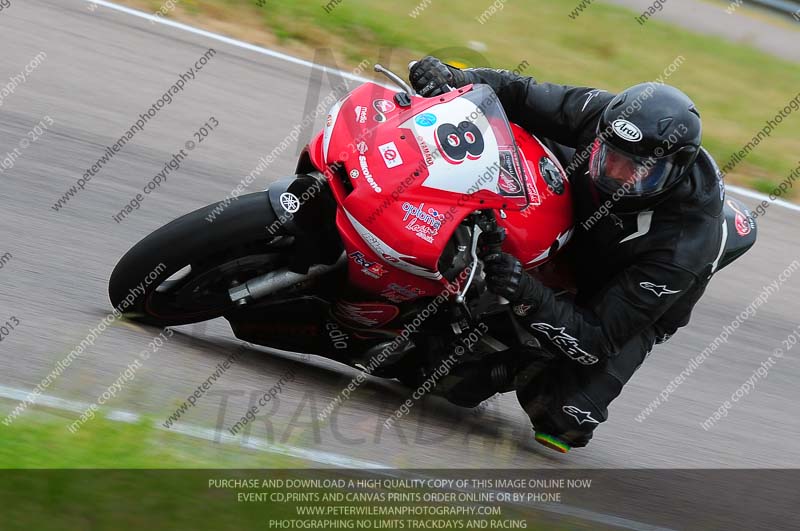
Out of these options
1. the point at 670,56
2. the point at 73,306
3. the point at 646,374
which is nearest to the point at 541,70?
the point at 670,56

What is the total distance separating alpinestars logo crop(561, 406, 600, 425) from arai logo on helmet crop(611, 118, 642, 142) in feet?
4.74

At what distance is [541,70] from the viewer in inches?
405

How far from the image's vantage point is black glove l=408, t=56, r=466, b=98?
429 cm

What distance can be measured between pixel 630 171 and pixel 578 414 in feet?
4.33

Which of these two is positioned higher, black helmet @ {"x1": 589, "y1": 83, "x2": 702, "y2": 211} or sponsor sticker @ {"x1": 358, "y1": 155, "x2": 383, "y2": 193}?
black helmet @ {"x1": 589, "y1": 83, "x2": 702, "y2": 211}

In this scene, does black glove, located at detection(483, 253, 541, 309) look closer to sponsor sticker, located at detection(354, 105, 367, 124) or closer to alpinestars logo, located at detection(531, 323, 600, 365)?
alpinestars logo, located at detection(531, 323, 600, 365)

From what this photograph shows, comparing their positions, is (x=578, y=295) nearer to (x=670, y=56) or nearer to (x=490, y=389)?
(x=490, y=389)

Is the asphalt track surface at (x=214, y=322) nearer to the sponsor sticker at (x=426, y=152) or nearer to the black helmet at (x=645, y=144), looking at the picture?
the sponsor sticker at (x=426, y=152)

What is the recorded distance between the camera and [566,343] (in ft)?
14.9

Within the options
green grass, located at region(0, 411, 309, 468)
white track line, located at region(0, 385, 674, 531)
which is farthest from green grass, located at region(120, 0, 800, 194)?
green grass, located at region(0, 411, 309, 468)

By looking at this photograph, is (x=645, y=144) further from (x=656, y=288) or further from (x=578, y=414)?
(x=578, y=414)

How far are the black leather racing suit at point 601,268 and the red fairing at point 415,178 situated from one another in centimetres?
46

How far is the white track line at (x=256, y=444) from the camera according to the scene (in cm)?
382

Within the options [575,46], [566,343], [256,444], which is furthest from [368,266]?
[575,46]
